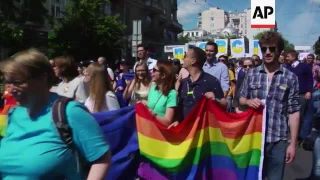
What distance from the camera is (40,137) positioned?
2.54 m

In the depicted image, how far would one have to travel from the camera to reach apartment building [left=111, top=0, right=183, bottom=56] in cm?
5875

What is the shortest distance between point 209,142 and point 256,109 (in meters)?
0.85

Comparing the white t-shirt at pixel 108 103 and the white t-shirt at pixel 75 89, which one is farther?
the white t-shirt at pixel 75 89

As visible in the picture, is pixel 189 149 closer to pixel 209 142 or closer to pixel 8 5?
pixel 209 142

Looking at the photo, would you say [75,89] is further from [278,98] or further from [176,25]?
[176,25]

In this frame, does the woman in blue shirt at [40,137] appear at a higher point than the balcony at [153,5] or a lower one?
lower

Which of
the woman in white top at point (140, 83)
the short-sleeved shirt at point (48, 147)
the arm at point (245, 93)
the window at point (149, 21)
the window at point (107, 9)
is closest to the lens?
the short-sleeved shirt at point (48, 147)

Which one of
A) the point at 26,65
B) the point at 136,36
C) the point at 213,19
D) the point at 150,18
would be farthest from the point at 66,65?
the point at 213,19

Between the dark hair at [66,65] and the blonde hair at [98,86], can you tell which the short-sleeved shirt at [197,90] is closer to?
the blonde hair at [98,86]

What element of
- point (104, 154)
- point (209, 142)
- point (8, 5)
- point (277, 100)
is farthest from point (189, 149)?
point (8, 5)

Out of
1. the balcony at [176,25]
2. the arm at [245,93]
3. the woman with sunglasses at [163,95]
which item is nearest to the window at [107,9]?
the balcony at [176,25]

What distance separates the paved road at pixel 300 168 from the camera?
7.62 meters

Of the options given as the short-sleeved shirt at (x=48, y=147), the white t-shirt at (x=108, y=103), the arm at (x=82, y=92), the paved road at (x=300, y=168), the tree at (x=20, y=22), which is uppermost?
the tree at (x=20, y=22)

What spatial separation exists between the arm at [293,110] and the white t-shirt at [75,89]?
260cm
